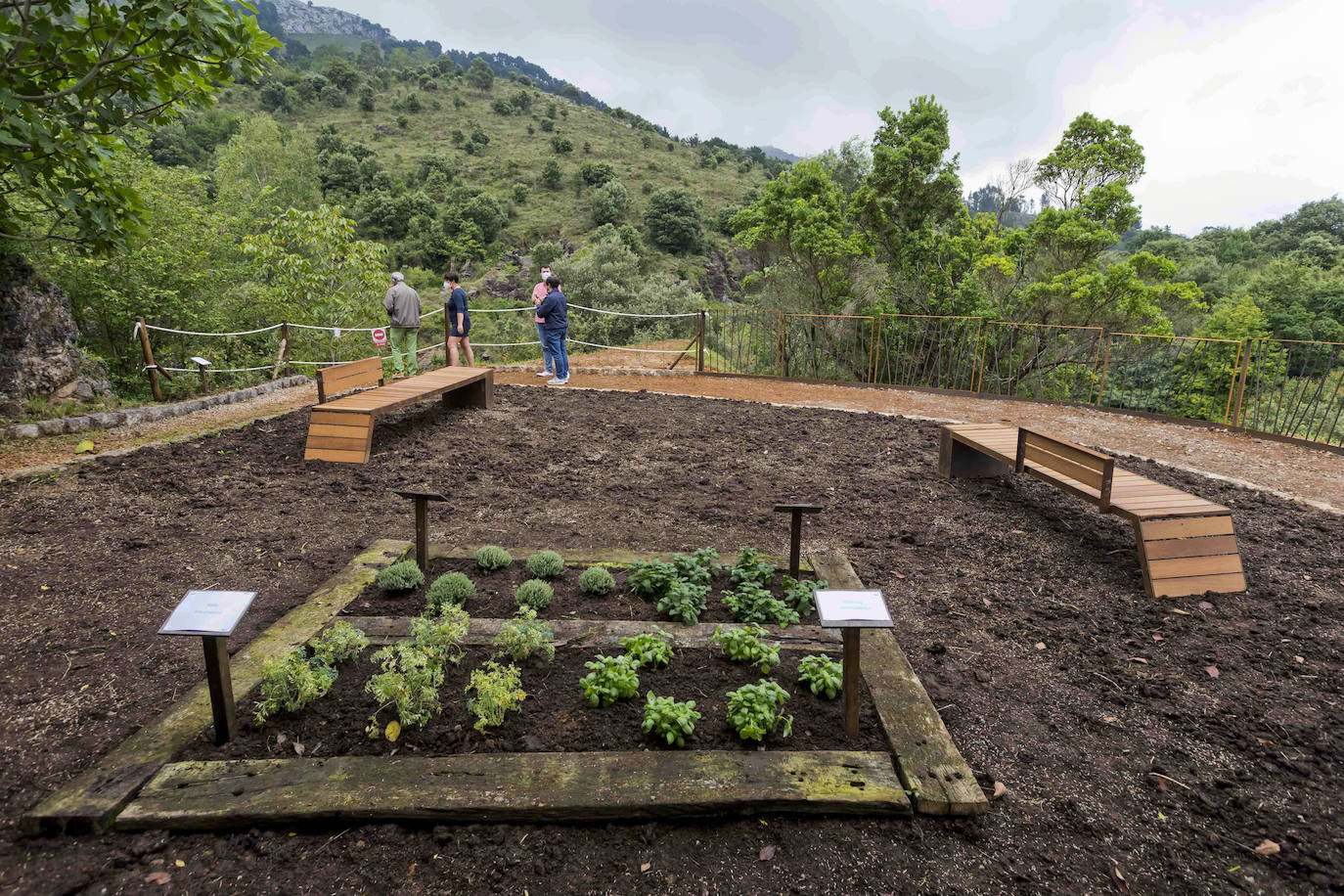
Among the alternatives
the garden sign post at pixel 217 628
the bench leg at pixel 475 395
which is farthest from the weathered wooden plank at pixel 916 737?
the bench leg at pixel 475 395

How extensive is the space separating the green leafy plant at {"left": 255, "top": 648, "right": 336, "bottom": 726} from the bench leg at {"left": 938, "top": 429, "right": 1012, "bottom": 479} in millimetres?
5153

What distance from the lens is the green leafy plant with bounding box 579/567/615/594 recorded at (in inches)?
135

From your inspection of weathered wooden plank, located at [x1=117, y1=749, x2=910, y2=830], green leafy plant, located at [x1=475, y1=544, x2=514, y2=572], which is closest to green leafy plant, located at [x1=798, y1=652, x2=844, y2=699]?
weathered wooden plank, located at [x1=117, y1=749, x2=910, y2=830]

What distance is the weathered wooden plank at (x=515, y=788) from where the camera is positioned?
1954mm

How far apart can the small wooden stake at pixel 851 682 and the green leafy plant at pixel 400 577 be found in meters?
2.23

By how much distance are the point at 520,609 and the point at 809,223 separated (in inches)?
651

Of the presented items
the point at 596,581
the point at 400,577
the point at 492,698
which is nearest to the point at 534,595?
the point at 596,581

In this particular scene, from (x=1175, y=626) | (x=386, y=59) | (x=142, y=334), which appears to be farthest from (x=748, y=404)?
(x=386, y=59)

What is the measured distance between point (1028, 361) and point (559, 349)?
11489 mm

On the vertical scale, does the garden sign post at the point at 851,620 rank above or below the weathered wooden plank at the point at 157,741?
above

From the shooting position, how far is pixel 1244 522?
4820mm

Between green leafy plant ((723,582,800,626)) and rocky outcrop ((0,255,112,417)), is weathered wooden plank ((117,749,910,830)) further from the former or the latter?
rocky outcrop ((0,255,112,417))

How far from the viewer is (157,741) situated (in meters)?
2.26

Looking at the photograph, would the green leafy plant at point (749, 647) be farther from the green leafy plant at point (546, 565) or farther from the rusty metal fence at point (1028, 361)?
the rusty metal fence at point (1028, 361)
